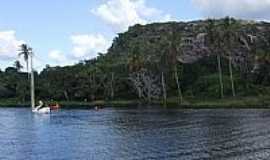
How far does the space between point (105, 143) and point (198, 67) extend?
143262mm

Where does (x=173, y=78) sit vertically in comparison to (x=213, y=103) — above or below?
above

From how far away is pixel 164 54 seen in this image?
166 meters

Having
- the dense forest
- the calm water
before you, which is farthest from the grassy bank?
the calm water

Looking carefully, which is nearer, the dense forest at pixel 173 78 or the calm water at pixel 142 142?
the calm water at pixel 142 142

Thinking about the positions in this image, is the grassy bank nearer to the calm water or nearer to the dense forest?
the dense forest

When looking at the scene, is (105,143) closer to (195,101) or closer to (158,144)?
(158,144)

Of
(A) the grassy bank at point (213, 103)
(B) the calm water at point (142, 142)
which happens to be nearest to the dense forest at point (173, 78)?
(A) the grassy bank at point (213, 103)

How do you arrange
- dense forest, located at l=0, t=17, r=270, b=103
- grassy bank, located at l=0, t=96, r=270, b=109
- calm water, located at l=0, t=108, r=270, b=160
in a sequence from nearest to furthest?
1. calm water, located at l=0, t=108, r=270, b=160
2. grassy bank, located at l=0, t=96, r=270, b=109
3. dense forest, located at l=0, t=17, r=270, b=103

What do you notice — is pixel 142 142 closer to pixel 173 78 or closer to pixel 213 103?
pixel 213 103

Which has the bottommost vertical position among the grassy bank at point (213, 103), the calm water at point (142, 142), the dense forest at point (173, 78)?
the calm water at point (142, 142)

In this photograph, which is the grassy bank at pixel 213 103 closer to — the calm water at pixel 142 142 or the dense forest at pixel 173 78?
the dense forest at pixel 173 78

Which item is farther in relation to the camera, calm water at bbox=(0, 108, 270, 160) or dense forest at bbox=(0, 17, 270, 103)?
dense forest at bbox=(0, 17, 270, 103)

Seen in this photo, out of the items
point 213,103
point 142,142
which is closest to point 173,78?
point 213,103

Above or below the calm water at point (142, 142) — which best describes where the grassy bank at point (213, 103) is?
above
